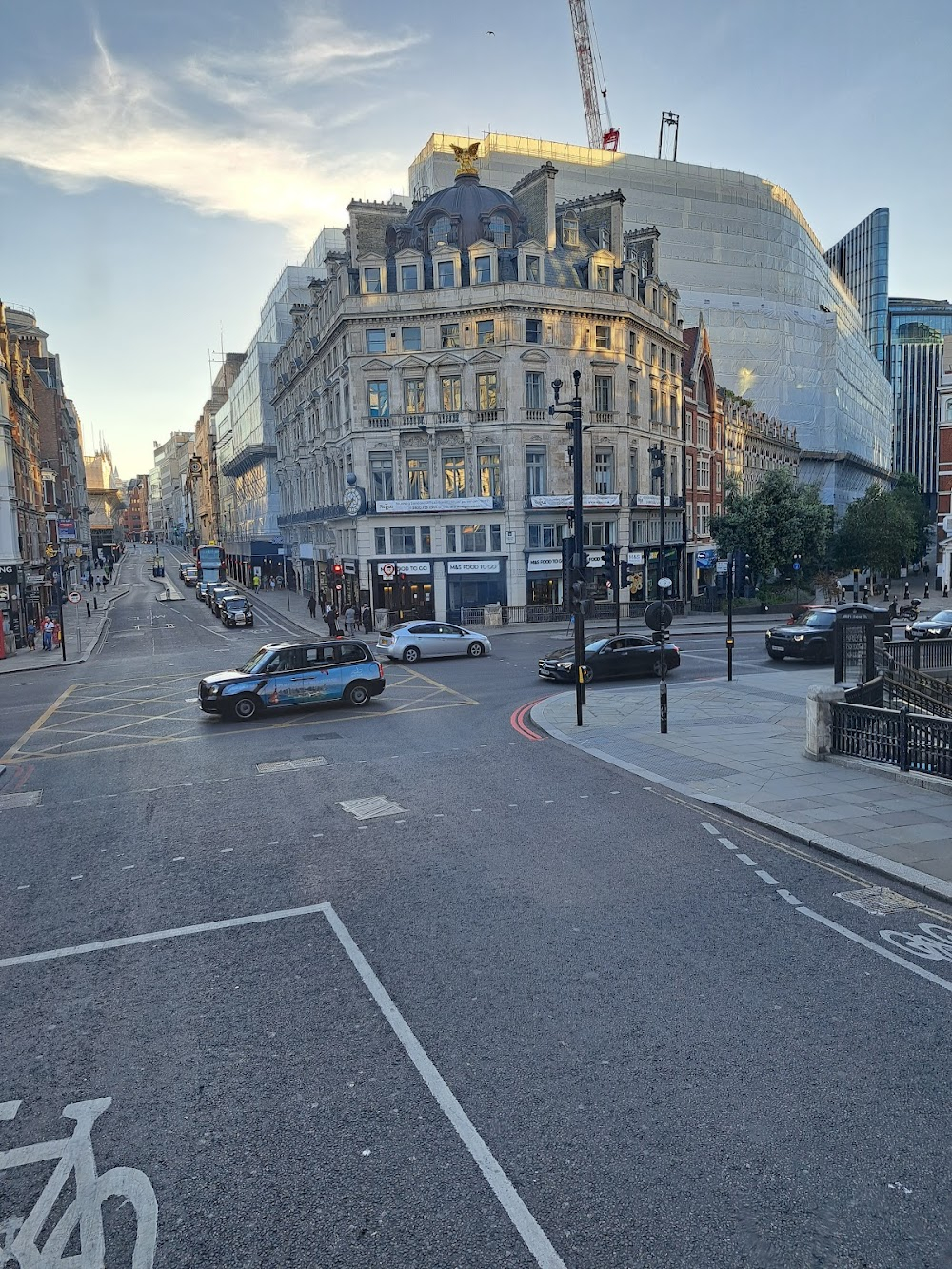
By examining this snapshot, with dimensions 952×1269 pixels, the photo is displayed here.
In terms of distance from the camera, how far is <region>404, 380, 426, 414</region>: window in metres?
44.5

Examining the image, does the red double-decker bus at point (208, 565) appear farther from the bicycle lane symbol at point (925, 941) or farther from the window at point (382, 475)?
the bicycle lane symbol at point (925, 941)

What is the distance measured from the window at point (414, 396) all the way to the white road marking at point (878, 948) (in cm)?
3923

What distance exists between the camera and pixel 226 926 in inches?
346

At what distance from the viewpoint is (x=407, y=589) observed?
147ft

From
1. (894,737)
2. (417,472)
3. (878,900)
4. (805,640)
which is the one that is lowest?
(878,900)

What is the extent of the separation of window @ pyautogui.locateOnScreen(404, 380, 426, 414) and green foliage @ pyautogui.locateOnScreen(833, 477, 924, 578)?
36424mm

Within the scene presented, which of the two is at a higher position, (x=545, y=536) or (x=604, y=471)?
(x=604, y=471)

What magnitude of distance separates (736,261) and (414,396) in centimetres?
5457

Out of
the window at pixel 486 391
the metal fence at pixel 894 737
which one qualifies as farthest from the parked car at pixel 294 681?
the window at pixel 486 391

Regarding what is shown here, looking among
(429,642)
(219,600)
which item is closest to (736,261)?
(219,600)

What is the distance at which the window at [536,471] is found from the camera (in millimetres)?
44500

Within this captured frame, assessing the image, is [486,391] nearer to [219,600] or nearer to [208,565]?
[219,600]

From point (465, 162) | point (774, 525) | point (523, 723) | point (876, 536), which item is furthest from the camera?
point (876, 536)

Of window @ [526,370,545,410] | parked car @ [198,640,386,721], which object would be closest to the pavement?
parked car @ [198,640,386,721]
